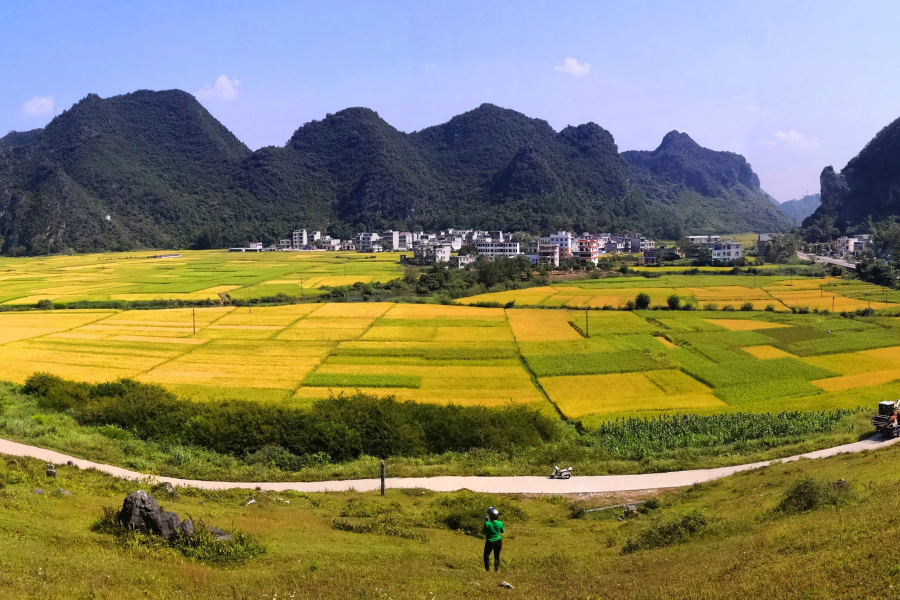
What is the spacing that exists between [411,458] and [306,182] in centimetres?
15085

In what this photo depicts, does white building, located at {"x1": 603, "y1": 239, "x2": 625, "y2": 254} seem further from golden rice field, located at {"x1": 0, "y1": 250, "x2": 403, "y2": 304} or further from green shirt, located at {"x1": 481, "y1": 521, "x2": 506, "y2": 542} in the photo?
green shirt, located at {"x1": 481, "y1": 521, "x2": 506, "y2": 542}

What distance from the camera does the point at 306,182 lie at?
159875 millimetres

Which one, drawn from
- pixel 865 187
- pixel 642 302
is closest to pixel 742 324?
pixel 642 302

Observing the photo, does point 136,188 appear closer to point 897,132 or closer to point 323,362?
point 323,362

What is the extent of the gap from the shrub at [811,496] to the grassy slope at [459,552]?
0.75 ft

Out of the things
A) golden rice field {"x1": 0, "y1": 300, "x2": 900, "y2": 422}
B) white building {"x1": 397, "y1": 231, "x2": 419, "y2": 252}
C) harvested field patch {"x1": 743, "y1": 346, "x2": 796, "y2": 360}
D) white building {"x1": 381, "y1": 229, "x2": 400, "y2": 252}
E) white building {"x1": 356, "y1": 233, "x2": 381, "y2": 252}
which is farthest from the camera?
white building {"x1": 397, "y1": 231, "x2": 419, "y2": 252}

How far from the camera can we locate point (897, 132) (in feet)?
358

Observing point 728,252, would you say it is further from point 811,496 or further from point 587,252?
point 811,496

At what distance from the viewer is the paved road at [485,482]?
14.4 m

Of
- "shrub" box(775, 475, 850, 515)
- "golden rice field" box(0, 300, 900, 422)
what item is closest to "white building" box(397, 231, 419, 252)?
"golden rice field" box(0, 300, 900, 422)

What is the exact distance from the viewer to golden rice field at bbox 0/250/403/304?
5128 cm

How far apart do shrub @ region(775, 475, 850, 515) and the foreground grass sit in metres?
4.98

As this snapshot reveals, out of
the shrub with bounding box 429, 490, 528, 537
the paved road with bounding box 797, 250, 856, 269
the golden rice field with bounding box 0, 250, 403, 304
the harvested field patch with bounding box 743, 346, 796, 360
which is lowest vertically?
the shrub with bounding box 429, 490, 528, 537

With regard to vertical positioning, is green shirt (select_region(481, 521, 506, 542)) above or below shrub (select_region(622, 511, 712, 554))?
above
